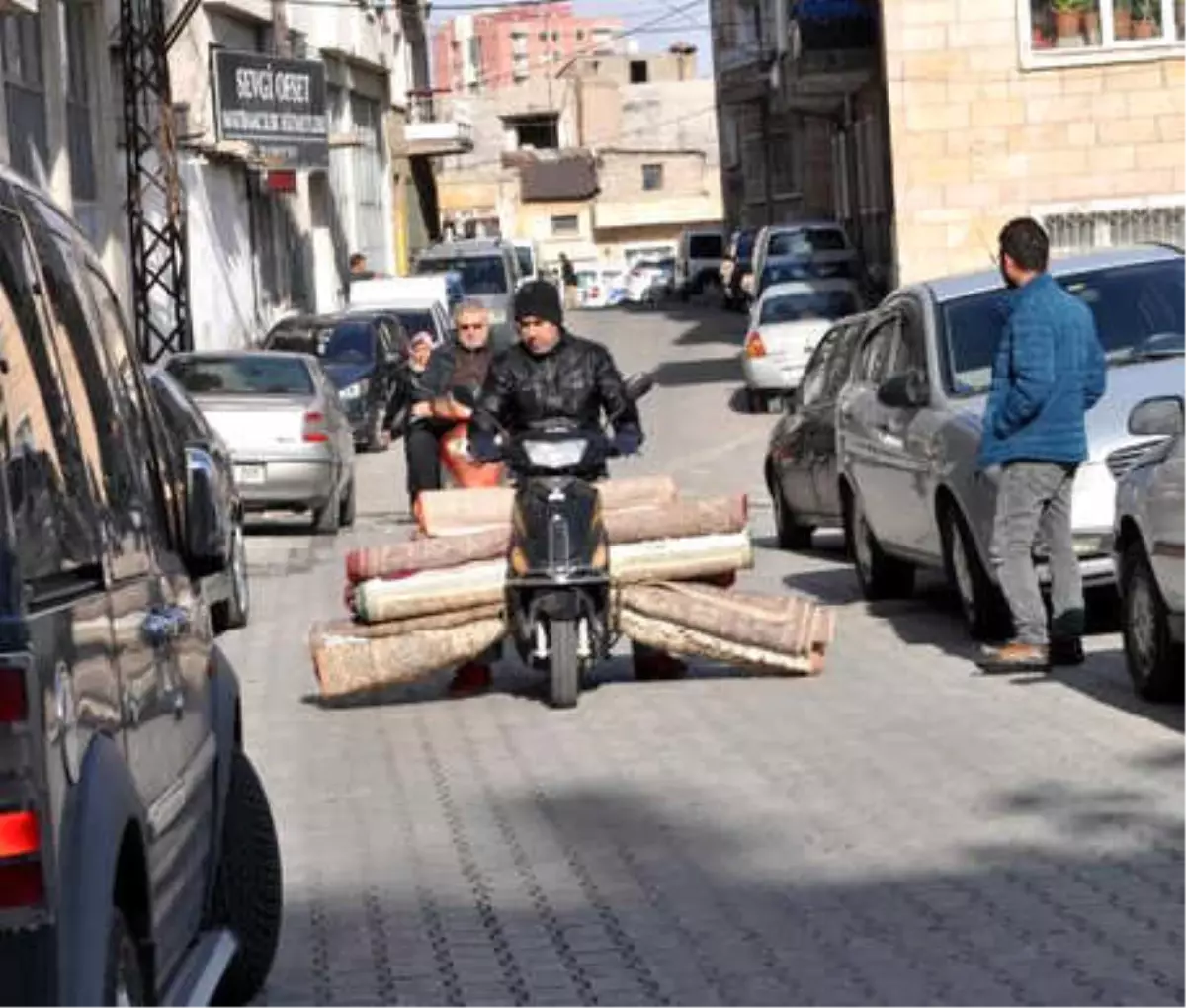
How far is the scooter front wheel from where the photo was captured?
40.4 ft

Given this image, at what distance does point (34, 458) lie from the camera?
16.0ft

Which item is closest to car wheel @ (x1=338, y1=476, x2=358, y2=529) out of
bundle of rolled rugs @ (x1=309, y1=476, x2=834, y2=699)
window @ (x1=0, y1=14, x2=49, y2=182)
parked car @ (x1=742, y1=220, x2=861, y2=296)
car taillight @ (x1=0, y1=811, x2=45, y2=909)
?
window @ (x1=0, y1=14, x2=49, y2=182)

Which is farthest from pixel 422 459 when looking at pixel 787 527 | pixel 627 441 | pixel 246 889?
pixel 246 889

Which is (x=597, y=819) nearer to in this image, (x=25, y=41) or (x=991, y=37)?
(x=25, y=41)

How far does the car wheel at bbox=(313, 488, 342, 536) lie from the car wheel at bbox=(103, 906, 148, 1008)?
19683mm

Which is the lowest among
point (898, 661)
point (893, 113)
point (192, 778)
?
point (898, 661)

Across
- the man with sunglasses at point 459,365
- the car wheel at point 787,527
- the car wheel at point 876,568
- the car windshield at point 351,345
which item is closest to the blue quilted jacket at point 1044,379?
the car wheel at point 876,568

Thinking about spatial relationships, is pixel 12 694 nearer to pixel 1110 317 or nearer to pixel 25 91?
pixel 1110 317

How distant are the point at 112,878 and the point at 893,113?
3300cm

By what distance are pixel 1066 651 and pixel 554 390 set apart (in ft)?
8.22

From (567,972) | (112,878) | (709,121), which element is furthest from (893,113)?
(709,121)

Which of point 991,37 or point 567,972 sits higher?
point 991,37

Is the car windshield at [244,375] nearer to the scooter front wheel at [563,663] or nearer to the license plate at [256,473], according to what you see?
the license plate at [256,473]

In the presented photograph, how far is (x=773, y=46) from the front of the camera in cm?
6550
